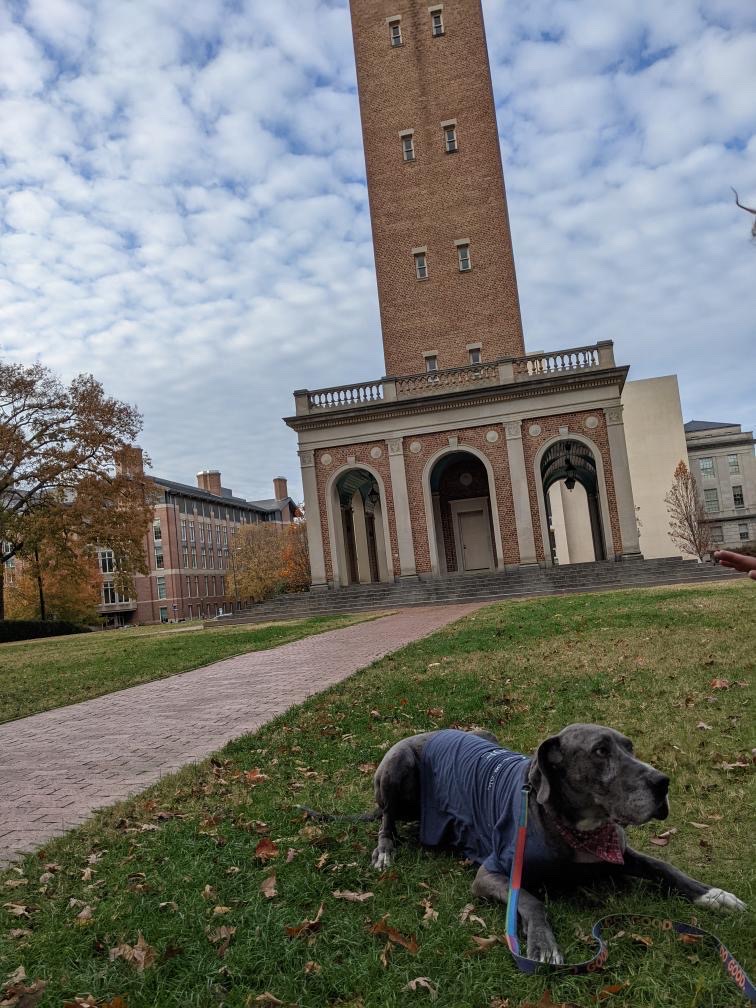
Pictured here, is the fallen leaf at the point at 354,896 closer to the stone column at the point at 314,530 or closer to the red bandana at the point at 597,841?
the red bandana at the point at 597,841

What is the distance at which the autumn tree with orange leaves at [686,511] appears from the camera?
50.2 meters

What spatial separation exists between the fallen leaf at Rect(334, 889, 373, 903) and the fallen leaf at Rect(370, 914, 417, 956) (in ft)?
0.84

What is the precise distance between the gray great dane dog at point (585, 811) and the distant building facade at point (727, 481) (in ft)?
257

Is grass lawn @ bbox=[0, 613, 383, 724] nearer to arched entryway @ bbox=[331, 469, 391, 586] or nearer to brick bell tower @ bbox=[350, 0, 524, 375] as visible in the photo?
arched entryway @ bbox=[331, 469, 391, 586]

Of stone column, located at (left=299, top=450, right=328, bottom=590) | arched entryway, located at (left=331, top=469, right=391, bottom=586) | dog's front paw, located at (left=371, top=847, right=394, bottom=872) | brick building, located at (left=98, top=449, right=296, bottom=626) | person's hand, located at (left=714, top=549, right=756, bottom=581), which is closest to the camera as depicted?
person's hand, located at (left=714, top=549, right=756, bottom=581)

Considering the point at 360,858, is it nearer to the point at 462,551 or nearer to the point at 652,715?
the point at 652,715

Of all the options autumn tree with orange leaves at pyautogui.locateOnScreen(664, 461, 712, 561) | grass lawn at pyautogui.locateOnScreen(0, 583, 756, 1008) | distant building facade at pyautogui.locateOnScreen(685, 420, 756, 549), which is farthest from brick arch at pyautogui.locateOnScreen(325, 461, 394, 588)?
distant building facade at pyautogui.locateOnScreen(685, 420, 756, 549)

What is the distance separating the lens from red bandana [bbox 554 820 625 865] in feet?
9.90

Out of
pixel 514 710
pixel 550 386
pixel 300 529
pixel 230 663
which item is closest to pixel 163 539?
pixel 300 529

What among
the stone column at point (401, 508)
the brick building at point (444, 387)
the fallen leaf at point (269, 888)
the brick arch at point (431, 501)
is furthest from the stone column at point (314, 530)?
the fallen leaf at point (269, 888)

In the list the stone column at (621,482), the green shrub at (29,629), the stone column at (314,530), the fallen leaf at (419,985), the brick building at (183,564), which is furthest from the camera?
the brick building at (183,564)

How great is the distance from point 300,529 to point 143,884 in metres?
74.8

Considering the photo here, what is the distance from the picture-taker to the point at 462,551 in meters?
35.5

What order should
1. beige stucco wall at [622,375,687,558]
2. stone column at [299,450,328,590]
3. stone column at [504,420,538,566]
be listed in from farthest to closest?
beige stucco wall at [622,375,687,558] → stone column at [299,450,328,590] → stone column at [504,420,538,566]
